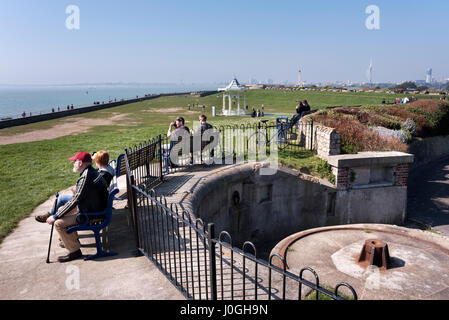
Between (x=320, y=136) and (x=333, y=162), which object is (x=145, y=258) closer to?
(x=333, y=162)

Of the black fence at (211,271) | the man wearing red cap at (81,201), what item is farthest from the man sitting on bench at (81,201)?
the black fence at (211,271)

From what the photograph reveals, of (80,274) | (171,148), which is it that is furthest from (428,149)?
(80,274)

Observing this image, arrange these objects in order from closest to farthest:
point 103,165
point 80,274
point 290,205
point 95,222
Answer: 1. point 80,274
2. point 95,222
3. point 103,165
4. point 290,205

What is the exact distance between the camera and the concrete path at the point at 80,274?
411 cm

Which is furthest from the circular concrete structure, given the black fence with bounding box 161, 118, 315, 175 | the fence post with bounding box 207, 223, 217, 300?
the black fence with bounding box 161, 118, 315, 175

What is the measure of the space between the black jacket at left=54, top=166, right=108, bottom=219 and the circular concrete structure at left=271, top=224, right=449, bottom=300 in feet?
11.3

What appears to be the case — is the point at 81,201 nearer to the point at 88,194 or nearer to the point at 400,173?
the point at 88,194

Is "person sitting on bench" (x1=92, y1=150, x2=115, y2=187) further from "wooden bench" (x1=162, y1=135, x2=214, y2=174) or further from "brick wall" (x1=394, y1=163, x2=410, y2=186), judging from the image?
"brick wall" (x1=394, y1=163, x2=410, y2=186)

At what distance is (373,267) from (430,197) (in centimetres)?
858

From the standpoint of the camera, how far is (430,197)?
42.2 feet

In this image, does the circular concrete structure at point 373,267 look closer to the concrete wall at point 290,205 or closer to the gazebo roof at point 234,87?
the concrete wall at point 290,205

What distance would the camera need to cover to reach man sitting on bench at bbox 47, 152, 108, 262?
4691mm

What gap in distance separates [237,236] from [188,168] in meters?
2.55
